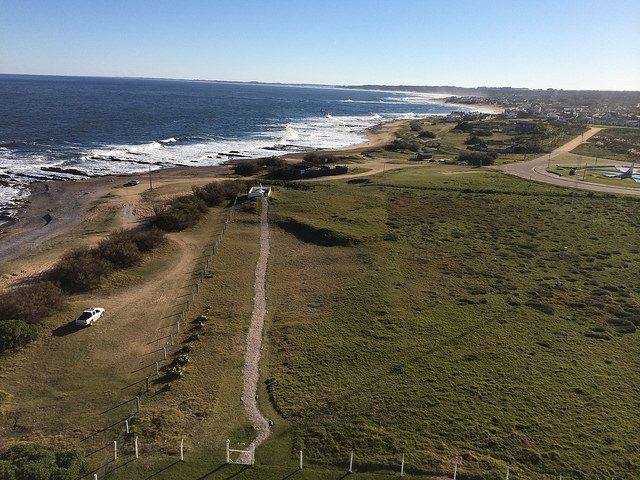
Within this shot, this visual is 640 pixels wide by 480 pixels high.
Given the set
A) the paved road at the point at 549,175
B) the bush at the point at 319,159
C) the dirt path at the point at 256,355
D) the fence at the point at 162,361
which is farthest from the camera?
the bush at the point at 319,159

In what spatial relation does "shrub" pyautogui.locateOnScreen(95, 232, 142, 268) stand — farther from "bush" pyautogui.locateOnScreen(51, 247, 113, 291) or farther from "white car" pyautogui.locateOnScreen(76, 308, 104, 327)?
"white car" pyautogui.locateOnScreen(76, 308, 104, 327)

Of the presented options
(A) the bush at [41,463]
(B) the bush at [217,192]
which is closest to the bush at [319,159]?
(B) the bush at [217,192]

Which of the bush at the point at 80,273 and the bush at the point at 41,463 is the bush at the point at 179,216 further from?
the bush at the point at 41,463

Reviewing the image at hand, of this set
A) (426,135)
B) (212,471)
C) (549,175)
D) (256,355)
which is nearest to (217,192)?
(256,355)

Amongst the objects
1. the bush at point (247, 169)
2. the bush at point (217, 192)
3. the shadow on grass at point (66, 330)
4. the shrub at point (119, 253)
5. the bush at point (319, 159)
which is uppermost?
the bush at point (319, 159)

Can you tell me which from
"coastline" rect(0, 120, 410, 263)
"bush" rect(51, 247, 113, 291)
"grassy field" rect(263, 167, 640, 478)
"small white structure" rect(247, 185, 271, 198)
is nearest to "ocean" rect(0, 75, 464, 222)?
"coastline" rect(0, 120, 410, 263)

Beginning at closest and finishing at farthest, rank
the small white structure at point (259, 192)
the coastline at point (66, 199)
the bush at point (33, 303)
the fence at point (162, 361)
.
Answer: the fence at point (162, 361) → the bush at point (33, 303) → the coastline at point (66, 199) → the small white structure at point (259, 192)

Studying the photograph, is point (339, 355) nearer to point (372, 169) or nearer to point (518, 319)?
point (518, 319)
